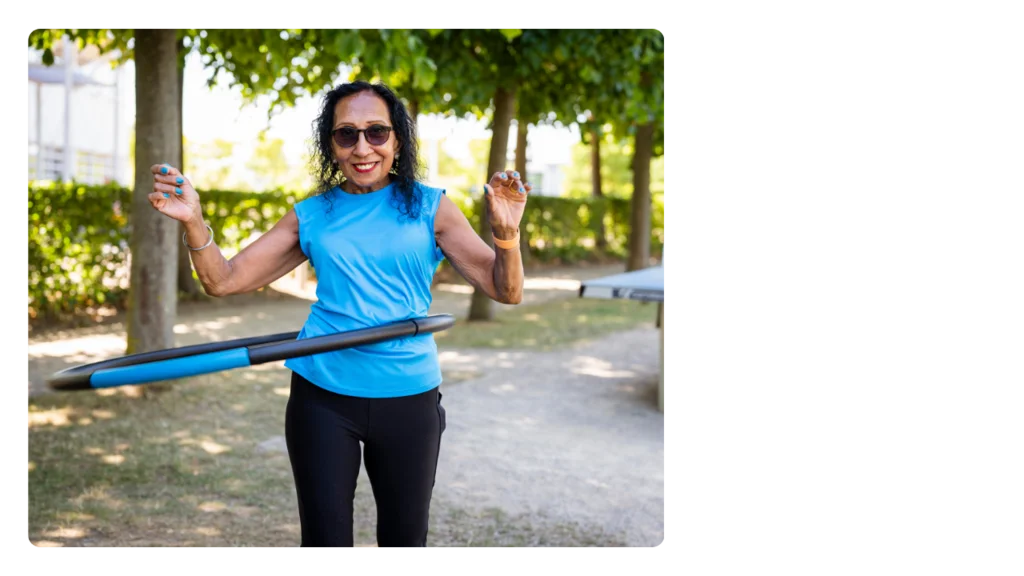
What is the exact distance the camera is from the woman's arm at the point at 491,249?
9.39 ft

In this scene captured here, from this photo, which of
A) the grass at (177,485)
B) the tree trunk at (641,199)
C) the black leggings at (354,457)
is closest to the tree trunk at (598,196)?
the tree trunk at (641,199)

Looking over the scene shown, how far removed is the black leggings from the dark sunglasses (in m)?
0.74

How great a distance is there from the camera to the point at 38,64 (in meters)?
19.7

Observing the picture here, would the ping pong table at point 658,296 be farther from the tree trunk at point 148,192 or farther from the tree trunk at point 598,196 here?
the tree trunk at point 598,196

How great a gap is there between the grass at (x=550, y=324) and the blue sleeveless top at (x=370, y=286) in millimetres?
7565

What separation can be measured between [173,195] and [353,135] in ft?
1.88

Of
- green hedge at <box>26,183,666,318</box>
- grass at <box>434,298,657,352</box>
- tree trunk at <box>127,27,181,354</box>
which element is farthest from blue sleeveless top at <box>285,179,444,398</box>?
green hedge at <box>26,183,666,318</box>

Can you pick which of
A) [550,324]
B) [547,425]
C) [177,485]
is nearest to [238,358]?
[177,485]

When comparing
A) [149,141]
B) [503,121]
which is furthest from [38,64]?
[149,141]

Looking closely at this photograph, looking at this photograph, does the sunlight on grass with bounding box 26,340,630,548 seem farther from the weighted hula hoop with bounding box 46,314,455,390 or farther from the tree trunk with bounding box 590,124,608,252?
the tree trunk with bounding box 590,124,608,252

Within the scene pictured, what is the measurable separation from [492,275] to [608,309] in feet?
37.8

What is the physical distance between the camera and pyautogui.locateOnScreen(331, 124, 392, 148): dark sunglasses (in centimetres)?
290

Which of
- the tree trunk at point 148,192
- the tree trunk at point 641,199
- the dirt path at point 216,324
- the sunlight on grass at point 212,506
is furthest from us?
the tree trunk at point 641,199

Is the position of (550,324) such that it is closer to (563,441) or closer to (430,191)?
(563,441)
